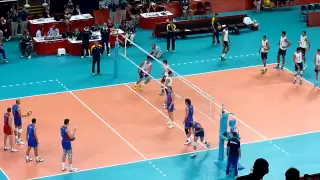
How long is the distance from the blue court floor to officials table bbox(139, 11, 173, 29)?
27.9 inches

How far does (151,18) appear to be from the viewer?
49.4m

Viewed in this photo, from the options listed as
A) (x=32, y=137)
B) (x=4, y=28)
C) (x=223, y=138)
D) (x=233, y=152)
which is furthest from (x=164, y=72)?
(x=4, y=28)

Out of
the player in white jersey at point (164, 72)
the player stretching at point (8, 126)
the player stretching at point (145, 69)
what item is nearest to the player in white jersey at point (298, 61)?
the player in white jersey at point (164, 72)

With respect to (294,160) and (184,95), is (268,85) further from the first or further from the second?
(294,160)

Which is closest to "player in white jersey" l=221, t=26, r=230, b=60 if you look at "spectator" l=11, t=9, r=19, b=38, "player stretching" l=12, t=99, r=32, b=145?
"spectator" l=11, t=9, r=19, b=38

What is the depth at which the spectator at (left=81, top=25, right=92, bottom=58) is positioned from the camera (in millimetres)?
43188

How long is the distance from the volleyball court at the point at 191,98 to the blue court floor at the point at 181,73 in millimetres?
378

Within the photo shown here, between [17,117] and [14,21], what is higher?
[14,21]

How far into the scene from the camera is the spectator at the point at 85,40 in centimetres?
4319

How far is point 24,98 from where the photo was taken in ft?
123

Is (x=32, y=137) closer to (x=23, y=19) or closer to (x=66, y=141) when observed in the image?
(x=66, y=141)

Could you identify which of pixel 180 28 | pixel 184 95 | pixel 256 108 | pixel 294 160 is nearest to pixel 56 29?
pixel 180 28

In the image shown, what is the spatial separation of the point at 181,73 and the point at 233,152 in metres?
13.3

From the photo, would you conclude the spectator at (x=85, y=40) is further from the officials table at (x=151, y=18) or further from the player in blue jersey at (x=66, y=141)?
the player in blue jersey at (x=66, y=141)
